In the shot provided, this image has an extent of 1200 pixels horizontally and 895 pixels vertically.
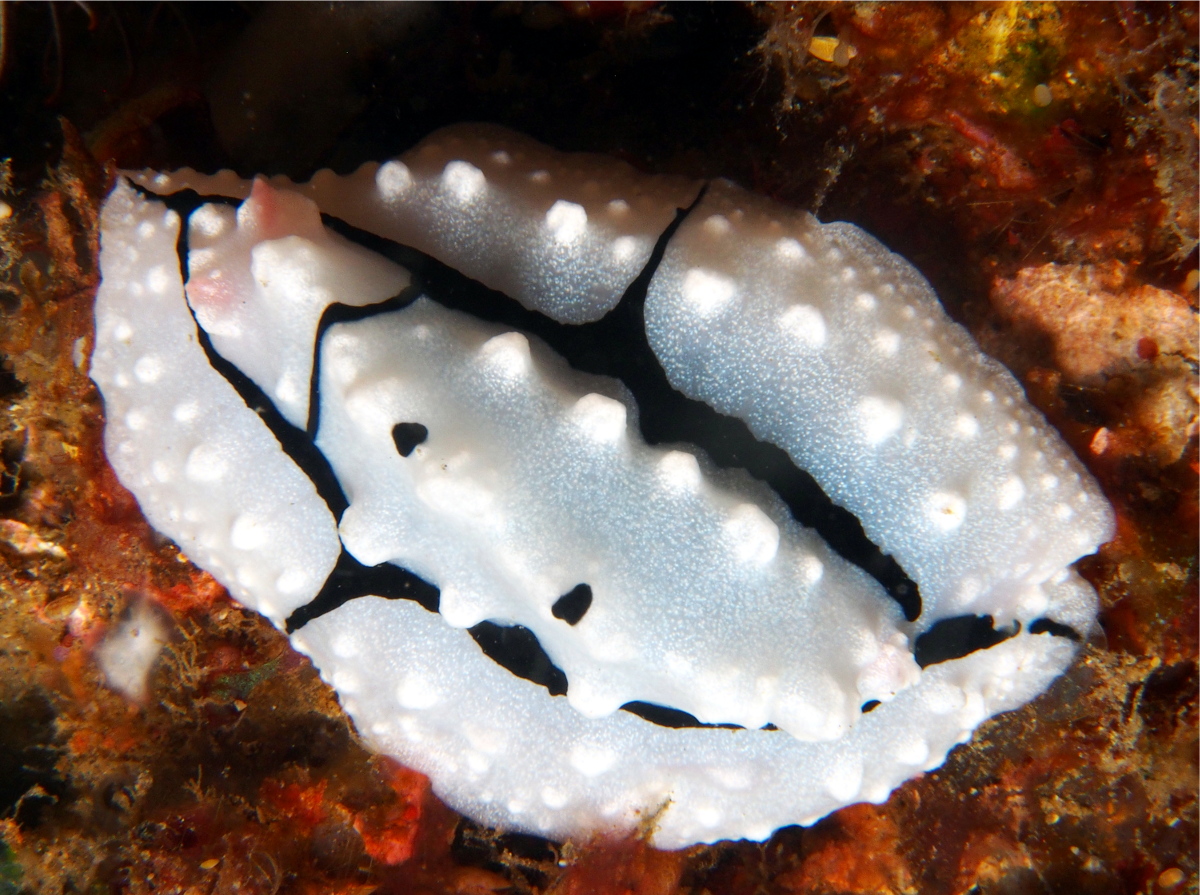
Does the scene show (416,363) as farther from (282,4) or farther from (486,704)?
(282,4)

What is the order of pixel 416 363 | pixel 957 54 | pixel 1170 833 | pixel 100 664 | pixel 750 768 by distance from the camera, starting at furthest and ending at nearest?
pixel 100 664
pixel 1170 833
pixel 750 768
pixel 957 54
pixel 416 363

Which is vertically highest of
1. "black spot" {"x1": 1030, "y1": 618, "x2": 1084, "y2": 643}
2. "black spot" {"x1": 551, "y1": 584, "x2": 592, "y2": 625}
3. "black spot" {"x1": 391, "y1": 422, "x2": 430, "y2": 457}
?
"black spot" {"x1": 391, "y1": 422, "x2": 430, "y2": 457}

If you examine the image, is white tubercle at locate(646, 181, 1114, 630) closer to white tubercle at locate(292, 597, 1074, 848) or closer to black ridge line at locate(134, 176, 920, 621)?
black ridge line at locate(134, 176, 920, 621)

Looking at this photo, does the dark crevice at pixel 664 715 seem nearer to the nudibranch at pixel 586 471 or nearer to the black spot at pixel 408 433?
the nudibranch at pixel 586 471

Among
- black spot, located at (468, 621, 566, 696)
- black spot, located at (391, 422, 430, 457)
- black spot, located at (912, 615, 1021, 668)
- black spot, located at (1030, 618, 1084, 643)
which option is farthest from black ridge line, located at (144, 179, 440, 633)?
black spot, located at (1030, 618, 1084, 643)

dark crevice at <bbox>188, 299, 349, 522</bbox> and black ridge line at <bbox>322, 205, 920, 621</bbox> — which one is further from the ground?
black ridge line at <bbox>322, 205, 920, 621</bbox>

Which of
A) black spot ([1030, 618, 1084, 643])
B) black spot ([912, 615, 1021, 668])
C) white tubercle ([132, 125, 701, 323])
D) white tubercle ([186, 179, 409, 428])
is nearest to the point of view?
white tubercle ([186, 179, 409, 428])

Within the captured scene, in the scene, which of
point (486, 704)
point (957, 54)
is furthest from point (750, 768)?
point (957, 54)
